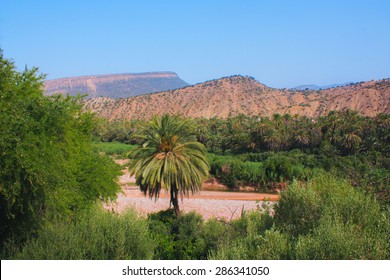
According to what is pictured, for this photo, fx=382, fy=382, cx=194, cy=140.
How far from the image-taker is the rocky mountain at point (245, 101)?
10700 cm

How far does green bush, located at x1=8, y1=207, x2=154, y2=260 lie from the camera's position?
1052 centimetres

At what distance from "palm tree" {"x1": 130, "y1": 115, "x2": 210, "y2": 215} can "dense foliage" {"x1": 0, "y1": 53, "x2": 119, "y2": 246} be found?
140 inches

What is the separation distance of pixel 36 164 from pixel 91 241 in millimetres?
2951

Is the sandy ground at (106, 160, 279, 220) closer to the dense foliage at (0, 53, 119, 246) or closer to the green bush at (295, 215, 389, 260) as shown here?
the dense foliage at (0, 53, 119, 246)

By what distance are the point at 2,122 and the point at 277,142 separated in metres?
57.4

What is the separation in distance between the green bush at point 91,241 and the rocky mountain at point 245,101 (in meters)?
94.9

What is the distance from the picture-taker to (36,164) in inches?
464

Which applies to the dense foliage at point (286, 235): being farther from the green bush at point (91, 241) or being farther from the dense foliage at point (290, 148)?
the dense foliage at point (290, 148)

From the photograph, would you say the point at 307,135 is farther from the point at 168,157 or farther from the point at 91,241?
the point at 91,241

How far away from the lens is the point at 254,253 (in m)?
9.05

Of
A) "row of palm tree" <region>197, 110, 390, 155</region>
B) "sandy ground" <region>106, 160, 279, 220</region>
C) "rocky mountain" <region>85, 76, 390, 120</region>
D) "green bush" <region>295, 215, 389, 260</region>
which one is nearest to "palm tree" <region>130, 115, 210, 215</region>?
"sandy ground" <region>106, 160, 279, 220</region>

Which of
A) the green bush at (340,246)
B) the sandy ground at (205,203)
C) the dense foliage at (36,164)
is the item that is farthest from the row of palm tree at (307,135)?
the green bush at (340,246)

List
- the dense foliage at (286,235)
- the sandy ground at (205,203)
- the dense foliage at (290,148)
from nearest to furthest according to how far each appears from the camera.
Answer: the dense foliage at (286,235)
the sandy ground at (205,203)
the dense foliage at (290,148)

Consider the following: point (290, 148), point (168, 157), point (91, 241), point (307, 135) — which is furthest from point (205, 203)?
point (290, 148)
